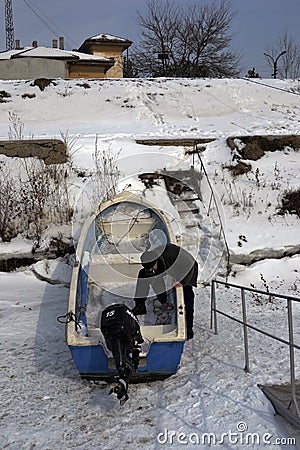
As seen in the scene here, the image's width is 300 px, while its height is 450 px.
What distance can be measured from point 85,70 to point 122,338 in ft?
74.7

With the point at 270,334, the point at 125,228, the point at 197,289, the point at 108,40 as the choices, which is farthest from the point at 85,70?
the point at 270,334

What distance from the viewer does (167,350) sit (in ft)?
17.8

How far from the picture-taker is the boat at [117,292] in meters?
5.41

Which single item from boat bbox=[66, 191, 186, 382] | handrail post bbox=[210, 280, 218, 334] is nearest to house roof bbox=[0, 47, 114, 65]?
boat bbox=[66, 191, 186, 382]

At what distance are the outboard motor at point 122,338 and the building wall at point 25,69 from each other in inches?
754

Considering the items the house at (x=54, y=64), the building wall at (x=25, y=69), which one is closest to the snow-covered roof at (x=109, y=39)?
the house at (x=54, y=64)

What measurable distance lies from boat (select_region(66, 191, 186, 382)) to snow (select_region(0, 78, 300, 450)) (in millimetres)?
254

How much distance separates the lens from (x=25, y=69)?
22844 mm

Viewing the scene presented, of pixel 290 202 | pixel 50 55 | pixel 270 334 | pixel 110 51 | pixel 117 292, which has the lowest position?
pixel 117 292

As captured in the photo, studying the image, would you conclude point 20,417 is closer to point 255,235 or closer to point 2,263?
point 2,263

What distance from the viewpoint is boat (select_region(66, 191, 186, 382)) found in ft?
17.7

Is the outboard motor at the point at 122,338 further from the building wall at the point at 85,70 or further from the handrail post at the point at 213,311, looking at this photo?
the building wall at the point at 85,70

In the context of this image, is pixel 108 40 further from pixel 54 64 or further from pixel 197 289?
pixel 197 289

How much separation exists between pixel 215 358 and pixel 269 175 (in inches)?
285
